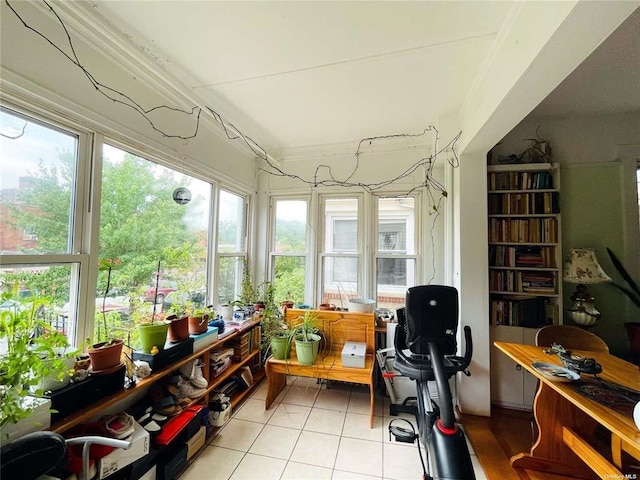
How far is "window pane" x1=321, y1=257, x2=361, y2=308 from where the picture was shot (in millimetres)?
3232

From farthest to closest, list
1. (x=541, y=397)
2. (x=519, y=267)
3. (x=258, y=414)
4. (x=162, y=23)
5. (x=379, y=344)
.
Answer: (x=379, y=344) < (x=519, y=267) < (x=258, y=414) < (x=541, y=397) < (x=162, y=23)

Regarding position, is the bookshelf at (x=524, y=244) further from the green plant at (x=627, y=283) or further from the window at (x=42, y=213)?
the window at (x=42, y=213)

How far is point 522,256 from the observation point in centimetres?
246

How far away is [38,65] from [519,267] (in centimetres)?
371

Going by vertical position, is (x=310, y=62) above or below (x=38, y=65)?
above

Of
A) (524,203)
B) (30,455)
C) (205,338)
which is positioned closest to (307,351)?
(205,338)

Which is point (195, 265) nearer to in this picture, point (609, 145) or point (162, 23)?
point (162, 23)

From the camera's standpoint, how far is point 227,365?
2354 millimetres

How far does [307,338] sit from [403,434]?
103 centimetres

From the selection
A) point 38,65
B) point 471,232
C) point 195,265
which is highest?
point 38,65

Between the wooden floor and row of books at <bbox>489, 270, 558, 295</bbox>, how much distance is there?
3.66 feet

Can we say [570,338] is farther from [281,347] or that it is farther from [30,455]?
[30,455]

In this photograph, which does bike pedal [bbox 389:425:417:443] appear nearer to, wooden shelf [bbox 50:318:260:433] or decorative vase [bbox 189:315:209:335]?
wooden shelf [bbox 50:318:260:433]

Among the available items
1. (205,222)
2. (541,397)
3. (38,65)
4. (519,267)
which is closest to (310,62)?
(38,65)
